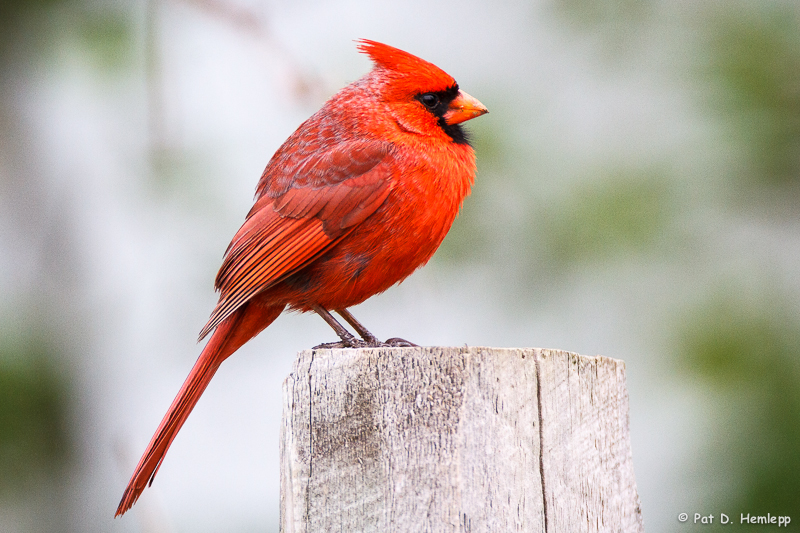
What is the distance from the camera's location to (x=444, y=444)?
1631 millimetres

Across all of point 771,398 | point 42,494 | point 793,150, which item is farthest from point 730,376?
point 42,494

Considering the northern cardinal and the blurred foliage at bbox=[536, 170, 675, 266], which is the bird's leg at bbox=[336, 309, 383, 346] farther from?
the blurred foliage at bbox=[536, 170, 675, 266]

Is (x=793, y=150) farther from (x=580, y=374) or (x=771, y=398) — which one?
(x=580, y=374)

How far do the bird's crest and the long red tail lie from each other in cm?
93

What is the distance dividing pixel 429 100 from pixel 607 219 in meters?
1.41

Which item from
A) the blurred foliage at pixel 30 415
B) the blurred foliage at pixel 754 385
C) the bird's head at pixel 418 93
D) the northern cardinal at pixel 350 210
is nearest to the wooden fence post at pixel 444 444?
the northern cardinal at pixel 350 210

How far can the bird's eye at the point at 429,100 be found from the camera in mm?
2980

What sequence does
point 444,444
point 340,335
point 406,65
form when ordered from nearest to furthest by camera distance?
point 444,444, point 340,335, point 406,65

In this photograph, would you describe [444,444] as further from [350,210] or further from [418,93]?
[418,93]

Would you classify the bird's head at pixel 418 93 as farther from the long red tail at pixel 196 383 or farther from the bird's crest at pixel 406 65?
the long red tail at pixel 196 383

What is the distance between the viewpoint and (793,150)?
415 centimetres

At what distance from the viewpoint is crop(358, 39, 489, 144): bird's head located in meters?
2.94

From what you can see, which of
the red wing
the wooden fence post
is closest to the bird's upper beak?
the red wing

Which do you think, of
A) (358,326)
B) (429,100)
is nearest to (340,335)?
(358,326)
